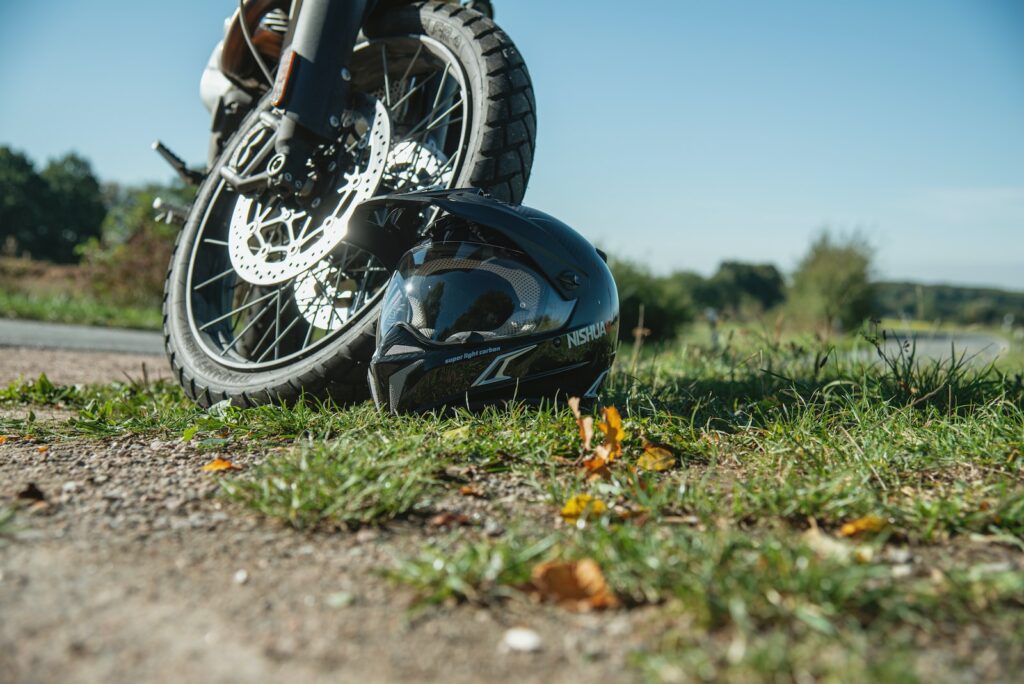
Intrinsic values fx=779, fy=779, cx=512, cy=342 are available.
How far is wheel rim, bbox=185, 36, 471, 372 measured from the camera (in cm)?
338

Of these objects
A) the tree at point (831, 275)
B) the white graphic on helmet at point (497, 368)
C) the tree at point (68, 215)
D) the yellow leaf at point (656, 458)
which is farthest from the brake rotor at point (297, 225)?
the tree at point (68, 215)

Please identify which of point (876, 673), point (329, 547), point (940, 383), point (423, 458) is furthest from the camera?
point (940, 383)

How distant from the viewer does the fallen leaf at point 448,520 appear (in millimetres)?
1905

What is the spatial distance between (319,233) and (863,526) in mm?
2603

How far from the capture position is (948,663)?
128 centimetres

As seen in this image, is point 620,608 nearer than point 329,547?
Yes

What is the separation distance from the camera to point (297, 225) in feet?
12.4

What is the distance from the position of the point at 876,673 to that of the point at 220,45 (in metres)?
4.69

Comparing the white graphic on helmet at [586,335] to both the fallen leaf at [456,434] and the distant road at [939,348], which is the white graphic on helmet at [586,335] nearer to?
the fallen leaf at [456,434]

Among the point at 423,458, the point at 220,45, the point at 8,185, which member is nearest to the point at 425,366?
the point at 423,458

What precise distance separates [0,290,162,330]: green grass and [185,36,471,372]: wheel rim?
8428 mm

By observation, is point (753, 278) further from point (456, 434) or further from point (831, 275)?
point (456, 434)

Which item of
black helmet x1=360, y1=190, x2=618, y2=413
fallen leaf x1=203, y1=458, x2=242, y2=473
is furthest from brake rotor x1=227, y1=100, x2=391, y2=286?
fallen leaf x1=203, y1=458, x2=242, y2=473

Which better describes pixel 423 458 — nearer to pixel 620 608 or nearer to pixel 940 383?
pixel 620 608
